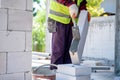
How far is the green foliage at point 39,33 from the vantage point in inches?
549

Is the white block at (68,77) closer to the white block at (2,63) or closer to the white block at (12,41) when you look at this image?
the white block at (12,41)

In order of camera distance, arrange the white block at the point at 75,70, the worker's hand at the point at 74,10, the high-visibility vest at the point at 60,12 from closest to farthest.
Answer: the white block at the point at 75,70
the worker's hand at the point at 74,10
the high-visibility vest at the point at 60,12

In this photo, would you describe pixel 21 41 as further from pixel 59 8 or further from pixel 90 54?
pixel 90 54

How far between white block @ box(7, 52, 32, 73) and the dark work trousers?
106 centimetres

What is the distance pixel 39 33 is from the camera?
47.2 feet

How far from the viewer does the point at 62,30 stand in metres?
4.54

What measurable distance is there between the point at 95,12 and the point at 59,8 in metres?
6.68

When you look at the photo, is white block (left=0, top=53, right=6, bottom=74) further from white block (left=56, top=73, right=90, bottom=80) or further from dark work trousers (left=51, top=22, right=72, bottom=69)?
dark work trousers (left=51, top=22, right=72, bottom=69)

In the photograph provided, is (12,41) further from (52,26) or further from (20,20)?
(52,26)

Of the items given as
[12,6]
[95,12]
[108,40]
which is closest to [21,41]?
[12,6]

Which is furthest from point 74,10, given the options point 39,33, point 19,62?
point 39,33

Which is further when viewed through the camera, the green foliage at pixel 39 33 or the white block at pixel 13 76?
the green foliage at pixel 39 33

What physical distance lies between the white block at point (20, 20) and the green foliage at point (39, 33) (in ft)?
33.6

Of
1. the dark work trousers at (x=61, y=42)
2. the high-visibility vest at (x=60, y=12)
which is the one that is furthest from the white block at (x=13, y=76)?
the high-visibility vest at (x=60, y=12)
